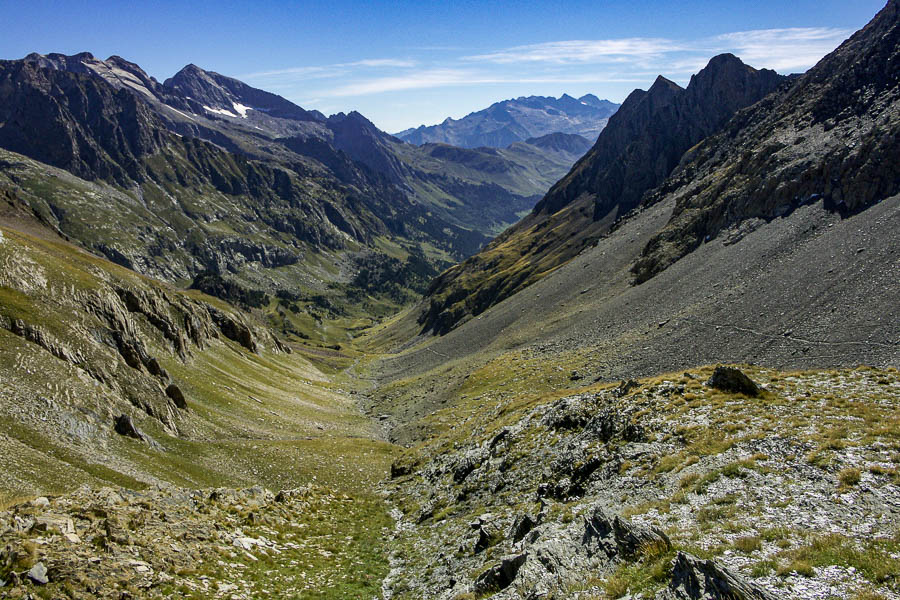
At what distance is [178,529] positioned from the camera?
24.8 m

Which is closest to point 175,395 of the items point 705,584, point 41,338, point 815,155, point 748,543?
point 41,338

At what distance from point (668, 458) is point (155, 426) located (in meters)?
46.3

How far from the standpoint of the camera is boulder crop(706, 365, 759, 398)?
3284 centimetres

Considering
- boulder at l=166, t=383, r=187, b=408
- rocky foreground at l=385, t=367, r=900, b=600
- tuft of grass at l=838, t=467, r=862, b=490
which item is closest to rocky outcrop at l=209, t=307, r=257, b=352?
boulder at l=166, t=383, r=187, b=408

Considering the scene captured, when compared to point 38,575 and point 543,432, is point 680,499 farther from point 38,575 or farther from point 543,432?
point 38,575

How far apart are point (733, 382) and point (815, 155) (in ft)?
299

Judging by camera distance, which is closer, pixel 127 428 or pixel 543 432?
pixel 543 432

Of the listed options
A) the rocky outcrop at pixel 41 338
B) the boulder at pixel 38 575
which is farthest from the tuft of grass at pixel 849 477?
the rocky outcrop at pixel 41 338

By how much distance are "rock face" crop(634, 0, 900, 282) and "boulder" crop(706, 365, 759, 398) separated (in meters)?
66.9

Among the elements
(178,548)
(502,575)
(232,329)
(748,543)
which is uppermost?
(748,543)

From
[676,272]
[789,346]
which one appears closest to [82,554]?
[789,346]

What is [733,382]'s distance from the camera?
33656mm

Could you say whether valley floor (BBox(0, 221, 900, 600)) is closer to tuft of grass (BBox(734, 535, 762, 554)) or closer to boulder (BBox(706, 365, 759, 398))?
tuft of grass (BBox(734, 535, 762, 554))

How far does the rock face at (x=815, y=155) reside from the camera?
3314 inches
